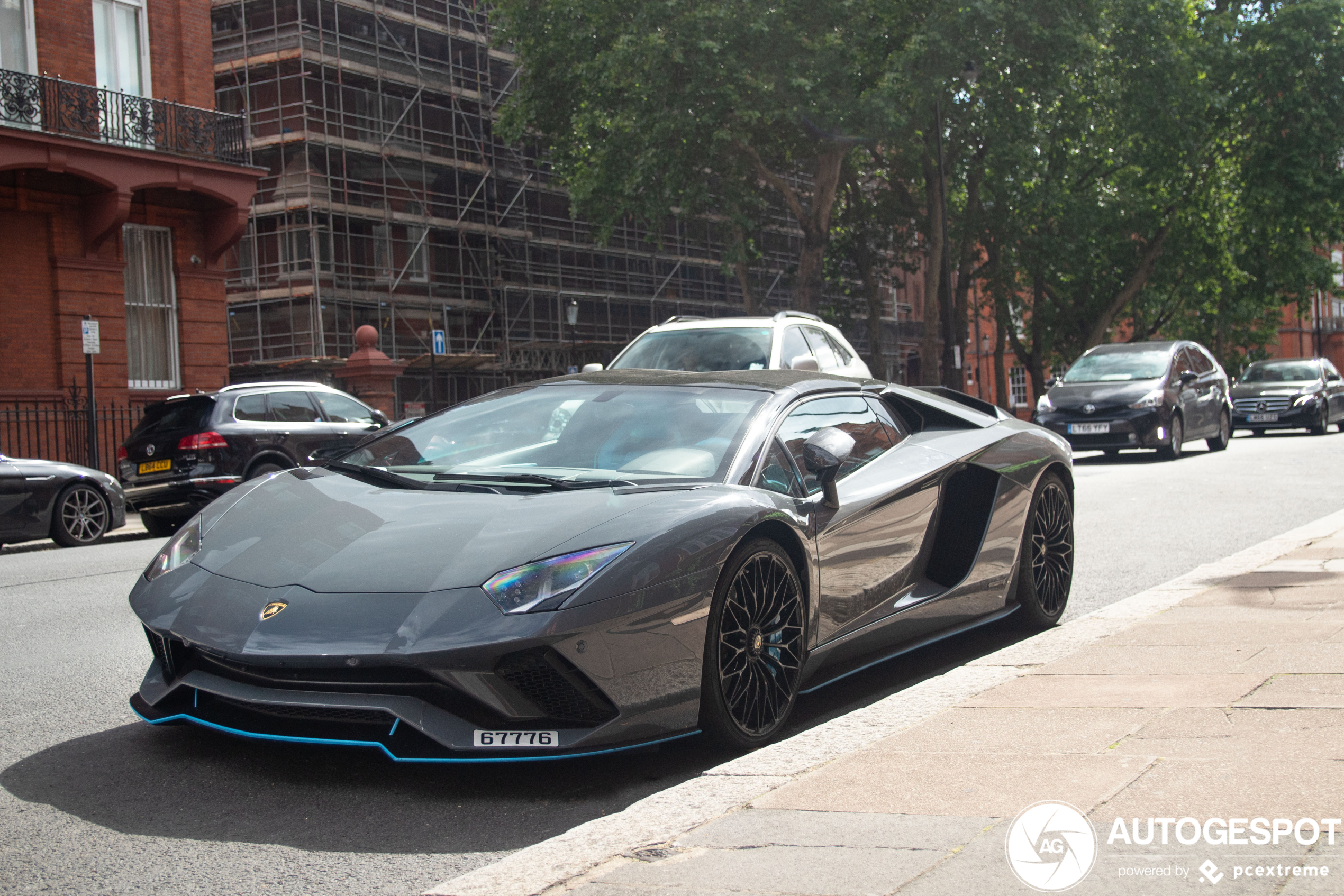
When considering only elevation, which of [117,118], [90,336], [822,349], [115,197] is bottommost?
[822,349]

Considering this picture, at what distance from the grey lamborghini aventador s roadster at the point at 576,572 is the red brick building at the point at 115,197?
1799 centimetres

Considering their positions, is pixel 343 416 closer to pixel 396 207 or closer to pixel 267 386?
pixel 267 386

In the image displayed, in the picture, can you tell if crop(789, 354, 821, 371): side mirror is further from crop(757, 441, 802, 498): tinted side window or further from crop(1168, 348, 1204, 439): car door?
crop(1168, 348, 1204, 439): car door

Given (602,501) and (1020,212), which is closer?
(602,501)

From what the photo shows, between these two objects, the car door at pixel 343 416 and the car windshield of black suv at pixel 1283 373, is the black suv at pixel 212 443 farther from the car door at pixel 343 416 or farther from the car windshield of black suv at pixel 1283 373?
the car windshield of black suv at pixel 1283 373

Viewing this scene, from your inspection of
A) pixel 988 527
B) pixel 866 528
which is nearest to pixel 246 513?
pixel 866 528

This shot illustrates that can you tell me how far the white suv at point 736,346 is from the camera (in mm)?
12297

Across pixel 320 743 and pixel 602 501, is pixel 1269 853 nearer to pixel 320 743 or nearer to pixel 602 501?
pixel 602 501

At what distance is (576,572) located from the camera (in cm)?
365

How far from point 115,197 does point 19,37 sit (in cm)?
289

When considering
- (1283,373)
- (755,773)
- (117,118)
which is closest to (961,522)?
(755,773)

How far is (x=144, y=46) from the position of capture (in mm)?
22500

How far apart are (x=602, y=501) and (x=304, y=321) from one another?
34378 millimetres

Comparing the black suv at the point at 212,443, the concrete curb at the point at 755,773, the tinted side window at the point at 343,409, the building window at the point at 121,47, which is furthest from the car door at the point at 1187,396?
the building window at the point at 121,47
